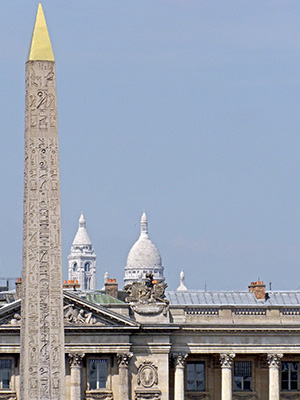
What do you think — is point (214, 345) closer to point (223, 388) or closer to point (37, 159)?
point (223, 388)

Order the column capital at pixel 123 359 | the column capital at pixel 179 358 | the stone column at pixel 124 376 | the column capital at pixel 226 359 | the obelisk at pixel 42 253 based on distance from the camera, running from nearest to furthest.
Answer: the obelisk at pixel 42 253
the stone column at pixel 124 376
the column capital at pixel 123 359
the column capital at pixel 179 358
the column capital at pixel 226 359

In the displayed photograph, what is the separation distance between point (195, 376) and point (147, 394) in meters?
3.97

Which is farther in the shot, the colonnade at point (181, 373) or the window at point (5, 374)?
the colonnade at point (181, 373)

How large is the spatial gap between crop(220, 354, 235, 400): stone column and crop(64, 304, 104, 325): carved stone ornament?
7.89 meters

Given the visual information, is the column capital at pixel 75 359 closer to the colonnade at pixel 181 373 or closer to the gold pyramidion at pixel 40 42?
the colonnade at pixel 181 373

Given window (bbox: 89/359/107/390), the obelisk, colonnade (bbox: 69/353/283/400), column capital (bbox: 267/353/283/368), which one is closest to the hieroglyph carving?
the obelisk

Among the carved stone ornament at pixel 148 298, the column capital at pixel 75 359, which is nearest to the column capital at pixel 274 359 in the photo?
the carved stone ornament at pixel 148 298

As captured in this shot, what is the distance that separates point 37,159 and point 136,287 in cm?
5100

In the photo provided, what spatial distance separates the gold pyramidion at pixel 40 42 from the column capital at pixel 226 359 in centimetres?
5324

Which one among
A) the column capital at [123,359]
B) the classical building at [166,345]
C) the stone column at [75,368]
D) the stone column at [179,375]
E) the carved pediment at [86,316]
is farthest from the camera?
the stone column at [179,375]

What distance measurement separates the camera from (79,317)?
11775cm

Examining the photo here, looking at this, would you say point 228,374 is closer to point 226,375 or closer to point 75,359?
point 226,375

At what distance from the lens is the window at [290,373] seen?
12206 cm

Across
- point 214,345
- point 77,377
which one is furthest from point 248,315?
point 77,377
